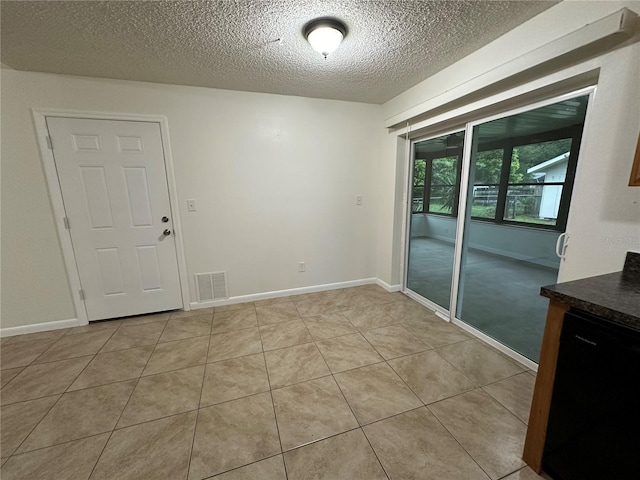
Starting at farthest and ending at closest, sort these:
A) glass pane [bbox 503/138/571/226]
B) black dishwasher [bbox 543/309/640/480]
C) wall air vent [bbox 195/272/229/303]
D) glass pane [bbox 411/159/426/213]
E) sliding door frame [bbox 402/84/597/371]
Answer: glass pane [bbox 411/159/426/213] → wall air vent [bbox 195/272/229/303] → glass pane [bbox 503/138/571/226] → sliding door frame [bbox 402/84/597/371] → black dishwasher [bbox 543/309/640/480]

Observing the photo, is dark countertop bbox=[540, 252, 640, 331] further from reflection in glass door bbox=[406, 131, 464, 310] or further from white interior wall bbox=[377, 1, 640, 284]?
reflection in glass door bbox=[406, 131, 464, 310]

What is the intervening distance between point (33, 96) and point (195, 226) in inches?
67.4

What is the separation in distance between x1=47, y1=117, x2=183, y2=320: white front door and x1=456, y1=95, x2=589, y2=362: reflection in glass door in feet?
10.4

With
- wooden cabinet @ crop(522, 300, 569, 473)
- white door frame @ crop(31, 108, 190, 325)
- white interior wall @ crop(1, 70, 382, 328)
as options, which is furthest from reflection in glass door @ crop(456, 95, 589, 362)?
white door frame @ crop(31, 108, 190, 325)

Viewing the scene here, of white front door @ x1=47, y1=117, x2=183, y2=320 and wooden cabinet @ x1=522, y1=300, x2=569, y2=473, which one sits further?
white front door @ x1=47, y1=117, x2=183, y2=320

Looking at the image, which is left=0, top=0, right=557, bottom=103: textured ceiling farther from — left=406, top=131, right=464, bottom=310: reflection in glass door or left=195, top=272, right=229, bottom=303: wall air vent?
left=195, top=272, right=229, bottom=303: wall air vent

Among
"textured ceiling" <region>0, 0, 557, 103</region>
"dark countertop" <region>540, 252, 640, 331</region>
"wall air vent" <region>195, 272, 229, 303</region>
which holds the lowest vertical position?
"wall air vent" <region>195, 272, 229, 303</region>

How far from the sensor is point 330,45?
171 centimetres

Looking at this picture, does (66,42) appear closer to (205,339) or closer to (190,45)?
(190,45)

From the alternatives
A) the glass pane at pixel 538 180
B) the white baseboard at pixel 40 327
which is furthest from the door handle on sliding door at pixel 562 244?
the white baseboard at pixel 40 327

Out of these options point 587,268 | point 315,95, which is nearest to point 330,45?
point 315,95

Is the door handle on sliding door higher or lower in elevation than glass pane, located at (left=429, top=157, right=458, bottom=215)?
lower

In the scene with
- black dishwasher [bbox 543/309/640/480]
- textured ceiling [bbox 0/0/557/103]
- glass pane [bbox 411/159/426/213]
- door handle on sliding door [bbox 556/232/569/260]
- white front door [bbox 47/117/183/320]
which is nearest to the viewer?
black dishwasher [bbox 543/309/640/480]

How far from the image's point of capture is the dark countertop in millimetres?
921
